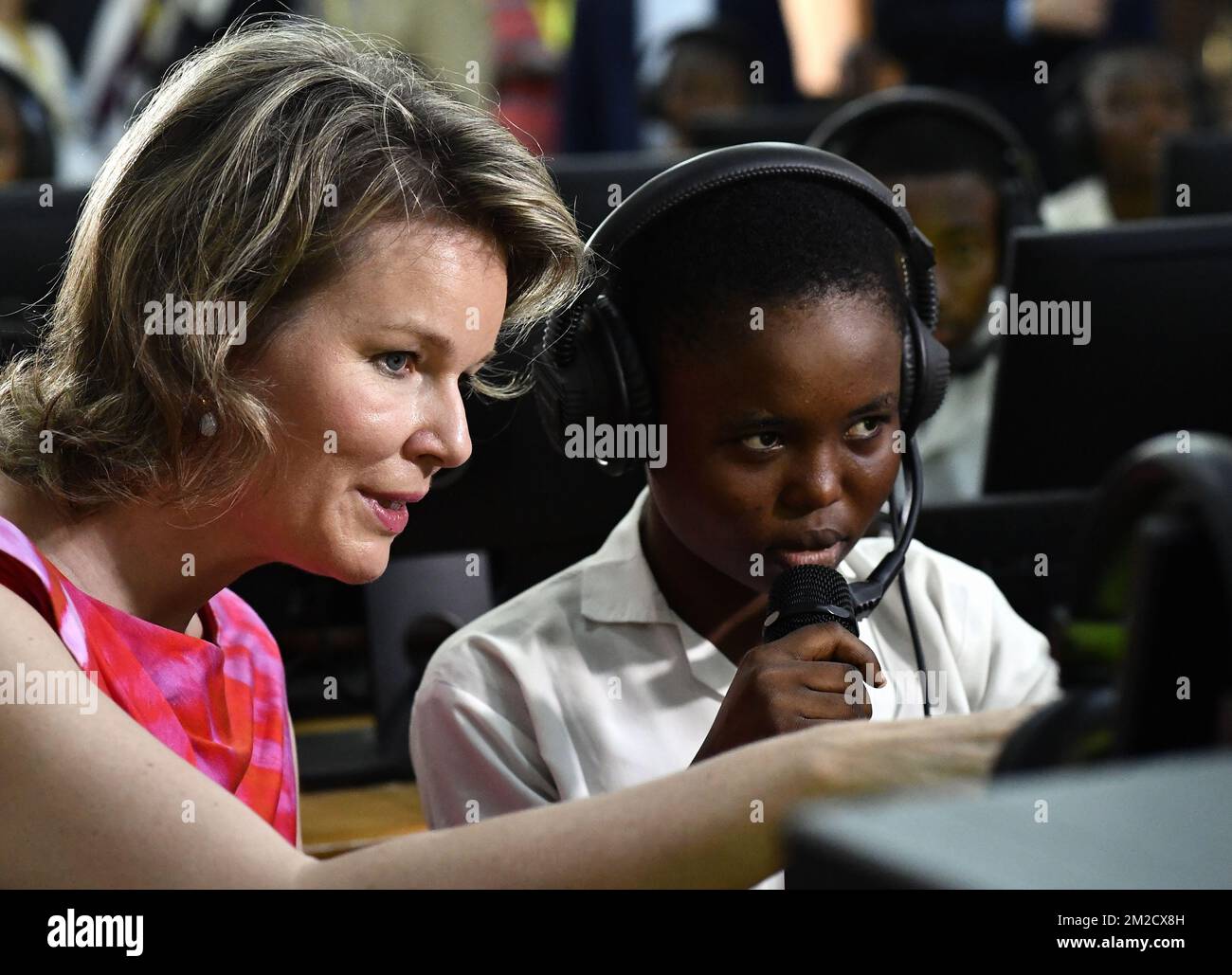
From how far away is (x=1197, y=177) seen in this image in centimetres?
201

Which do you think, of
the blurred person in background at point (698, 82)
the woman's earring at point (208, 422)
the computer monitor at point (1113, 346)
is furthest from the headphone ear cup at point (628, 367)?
the blurred person in background at point (698, 82)

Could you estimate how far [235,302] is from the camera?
2.74ft

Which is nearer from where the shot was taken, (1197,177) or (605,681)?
(605,681)

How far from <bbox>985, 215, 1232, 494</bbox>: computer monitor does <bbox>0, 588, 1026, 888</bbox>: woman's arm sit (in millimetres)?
866

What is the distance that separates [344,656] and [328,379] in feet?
2.51

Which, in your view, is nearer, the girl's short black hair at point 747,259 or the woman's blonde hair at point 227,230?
the woman's blonde hair at point 227,230

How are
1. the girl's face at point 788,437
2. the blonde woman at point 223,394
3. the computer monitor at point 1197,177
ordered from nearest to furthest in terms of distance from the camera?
1. the blonde woman at point 223,394
2. the girl's face at point 788,437
3. the computer monitor at point 1197,177

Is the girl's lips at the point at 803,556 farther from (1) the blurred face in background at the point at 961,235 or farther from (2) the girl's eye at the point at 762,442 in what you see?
(1) the blurred face in background at the point at 961,235

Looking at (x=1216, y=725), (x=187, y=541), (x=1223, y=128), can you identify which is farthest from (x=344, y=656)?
(x=1223, y=128)

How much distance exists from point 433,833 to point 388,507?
0.25m

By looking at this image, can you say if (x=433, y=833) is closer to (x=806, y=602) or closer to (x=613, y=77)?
(x=806, y=602)

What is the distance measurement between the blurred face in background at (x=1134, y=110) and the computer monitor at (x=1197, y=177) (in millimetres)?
1122

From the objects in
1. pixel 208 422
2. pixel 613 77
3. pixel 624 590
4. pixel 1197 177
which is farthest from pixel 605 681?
pixel 613 77

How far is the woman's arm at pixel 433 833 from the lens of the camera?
1.92 ft
